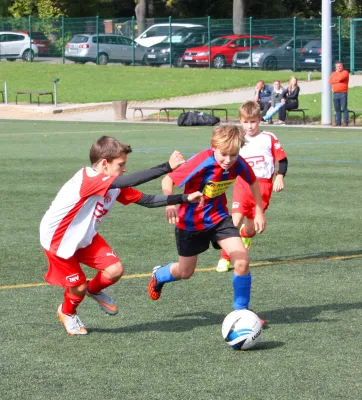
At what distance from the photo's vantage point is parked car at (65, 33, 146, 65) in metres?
49.8

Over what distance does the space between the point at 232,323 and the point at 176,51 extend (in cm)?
4277

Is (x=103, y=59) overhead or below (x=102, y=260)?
overhead

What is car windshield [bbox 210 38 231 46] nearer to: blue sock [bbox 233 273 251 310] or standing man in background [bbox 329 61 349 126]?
standing man in background [bbox 329 61 349 126]

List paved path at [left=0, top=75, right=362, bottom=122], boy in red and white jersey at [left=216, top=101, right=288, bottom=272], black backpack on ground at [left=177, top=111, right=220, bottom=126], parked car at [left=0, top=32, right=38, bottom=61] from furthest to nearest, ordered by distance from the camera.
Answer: parked car at [left=0, top=32, right=38, bottom=61] → paved path at [left=0, top=75, right=362, bottom=122] → black backpack on ground at [left=177, top=111, right=220, bottom=126] → boy in red and white jersey at [left=216, top=101, right=288, bottom=272]

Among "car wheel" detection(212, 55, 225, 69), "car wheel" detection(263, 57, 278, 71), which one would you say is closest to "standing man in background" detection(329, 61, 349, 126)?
"car wheel" detection(263, 57, 278, 71)

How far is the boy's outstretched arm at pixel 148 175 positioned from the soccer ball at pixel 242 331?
1093 millimetres

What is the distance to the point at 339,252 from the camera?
980 cm

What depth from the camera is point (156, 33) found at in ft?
160

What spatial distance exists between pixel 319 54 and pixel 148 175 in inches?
1494

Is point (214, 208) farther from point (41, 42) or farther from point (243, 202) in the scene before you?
point (41, 42)

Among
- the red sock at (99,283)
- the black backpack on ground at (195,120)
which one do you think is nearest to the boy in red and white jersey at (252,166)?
the red sock at (99,283)

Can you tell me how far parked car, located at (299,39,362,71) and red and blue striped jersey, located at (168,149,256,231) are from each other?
35.7 m

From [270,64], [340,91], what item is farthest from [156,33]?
[340,91]

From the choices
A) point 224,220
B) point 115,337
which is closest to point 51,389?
point 115,337
